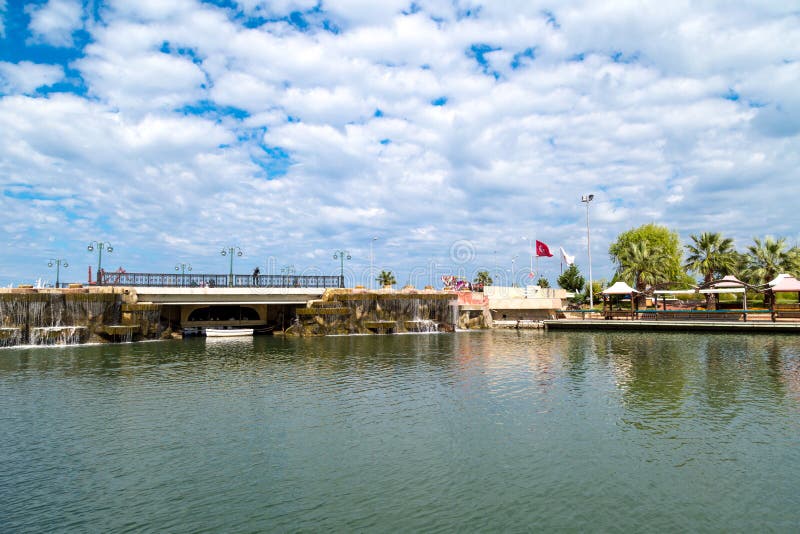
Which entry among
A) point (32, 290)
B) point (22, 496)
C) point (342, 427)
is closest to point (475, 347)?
point (342, 427)

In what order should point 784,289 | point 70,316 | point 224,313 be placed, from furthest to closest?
point 224,313, point 784,289, point 70,316

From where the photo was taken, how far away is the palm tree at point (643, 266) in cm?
6725

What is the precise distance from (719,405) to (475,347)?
24.9 metres

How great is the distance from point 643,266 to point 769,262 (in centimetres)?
1394

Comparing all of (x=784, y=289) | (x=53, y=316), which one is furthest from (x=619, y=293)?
(x=53, y=316)

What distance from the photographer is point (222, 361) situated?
36.0 metres

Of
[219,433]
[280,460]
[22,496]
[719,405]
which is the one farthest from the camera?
[719,405]

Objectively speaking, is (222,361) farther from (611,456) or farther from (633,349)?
(633,349)

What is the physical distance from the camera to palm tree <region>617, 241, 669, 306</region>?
6725 centimetres

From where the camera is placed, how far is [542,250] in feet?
237

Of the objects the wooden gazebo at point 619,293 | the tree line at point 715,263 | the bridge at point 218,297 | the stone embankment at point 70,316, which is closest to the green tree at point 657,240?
the tree line at point 715,263

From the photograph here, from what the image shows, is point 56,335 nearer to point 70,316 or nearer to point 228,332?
point 70,316

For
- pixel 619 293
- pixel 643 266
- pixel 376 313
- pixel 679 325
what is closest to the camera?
pixel 679 325

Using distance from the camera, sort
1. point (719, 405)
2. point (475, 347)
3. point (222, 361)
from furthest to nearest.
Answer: point (475, 347) → point (222, 361) → point (719, 405)
